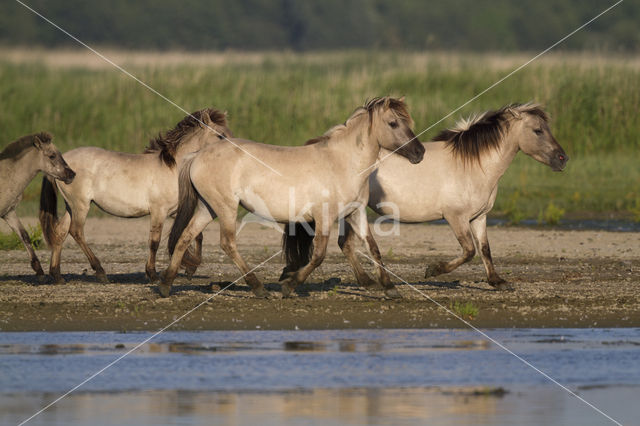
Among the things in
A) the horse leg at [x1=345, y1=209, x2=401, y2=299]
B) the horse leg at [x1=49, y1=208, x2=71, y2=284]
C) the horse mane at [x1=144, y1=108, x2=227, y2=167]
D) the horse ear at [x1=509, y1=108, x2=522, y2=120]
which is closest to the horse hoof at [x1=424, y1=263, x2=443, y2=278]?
the horse leg at [x1=345, y1=209, x2=401, y2=299]

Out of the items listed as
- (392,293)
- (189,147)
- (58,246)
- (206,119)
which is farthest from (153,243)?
(392,293)

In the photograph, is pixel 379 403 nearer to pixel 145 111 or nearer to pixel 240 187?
pixel 240 187

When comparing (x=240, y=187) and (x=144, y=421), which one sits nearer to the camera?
(x=144, y=421)

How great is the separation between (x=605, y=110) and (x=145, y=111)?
916 cm

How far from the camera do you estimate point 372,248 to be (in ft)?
39.4

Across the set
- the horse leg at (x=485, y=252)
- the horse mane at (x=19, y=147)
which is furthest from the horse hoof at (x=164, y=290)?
the horse leg at (x=485, y=252)

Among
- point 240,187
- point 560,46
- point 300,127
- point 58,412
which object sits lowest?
point 58,412

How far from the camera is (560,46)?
2077 inches

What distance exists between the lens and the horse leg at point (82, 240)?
43.2 feet

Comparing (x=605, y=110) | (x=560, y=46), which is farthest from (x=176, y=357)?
(x=560, y=46)

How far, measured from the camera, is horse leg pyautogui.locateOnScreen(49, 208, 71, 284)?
12938mm

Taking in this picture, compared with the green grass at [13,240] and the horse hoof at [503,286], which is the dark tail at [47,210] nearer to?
the green grass at [13,240]

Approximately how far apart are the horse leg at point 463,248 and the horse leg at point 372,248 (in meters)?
0.73

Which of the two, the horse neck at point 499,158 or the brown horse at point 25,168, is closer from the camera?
the horse neck at point 499,158
